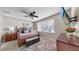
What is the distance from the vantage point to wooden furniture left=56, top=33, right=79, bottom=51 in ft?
3.61

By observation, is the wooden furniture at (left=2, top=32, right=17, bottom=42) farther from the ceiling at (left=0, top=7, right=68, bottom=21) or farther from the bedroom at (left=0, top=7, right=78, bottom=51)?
the ceiling at (left=0, top=7, right=68, bottom=21)

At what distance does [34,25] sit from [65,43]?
645 millimetres

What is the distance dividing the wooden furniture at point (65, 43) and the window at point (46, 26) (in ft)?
0.68

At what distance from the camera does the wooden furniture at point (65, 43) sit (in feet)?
3.61

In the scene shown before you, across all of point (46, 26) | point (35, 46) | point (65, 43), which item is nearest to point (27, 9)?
point (46, 26)

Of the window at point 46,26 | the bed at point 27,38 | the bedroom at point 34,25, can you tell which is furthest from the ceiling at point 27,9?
the bed at point 27,38

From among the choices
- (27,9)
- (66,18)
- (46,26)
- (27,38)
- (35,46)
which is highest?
(27,9)

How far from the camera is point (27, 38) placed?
130 cm

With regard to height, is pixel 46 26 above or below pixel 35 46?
above

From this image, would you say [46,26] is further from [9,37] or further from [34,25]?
[9,37]

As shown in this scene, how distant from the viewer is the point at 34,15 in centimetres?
130

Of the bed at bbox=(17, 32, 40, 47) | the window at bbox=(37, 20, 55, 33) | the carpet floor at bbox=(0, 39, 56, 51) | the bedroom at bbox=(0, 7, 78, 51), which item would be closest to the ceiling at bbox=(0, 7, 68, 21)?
the bedroom at bbox=(0, 7, 78, 51)
